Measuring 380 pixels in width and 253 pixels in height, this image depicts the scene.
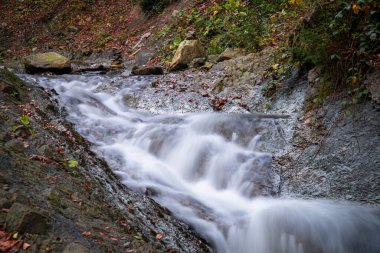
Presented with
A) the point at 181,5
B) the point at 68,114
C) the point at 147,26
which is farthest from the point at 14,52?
the point at 68,114

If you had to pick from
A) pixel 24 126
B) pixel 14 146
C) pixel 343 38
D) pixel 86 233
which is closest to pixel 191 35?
pixel 343 38

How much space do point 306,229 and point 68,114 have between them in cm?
519

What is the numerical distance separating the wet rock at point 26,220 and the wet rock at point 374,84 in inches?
158

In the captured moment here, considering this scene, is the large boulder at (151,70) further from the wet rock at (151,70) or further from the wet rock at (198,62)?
the wet rock at (198,62)

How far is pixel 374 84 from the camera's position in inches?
167

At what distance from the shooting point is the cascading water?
360 centimetres

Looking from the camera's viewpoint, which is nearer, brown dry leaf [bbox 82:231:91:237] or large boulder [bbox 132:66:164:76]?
brown dry leaf [bbox 82:231:91:237]

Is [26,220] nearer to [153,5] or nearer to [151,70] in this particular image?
[151,70]

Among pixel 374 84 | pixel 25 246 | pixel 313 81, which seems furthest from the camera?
pixel 313 81

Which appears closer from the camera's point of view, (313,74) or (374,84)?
(374,84)

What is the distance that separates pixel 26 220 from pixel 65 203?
0.70m

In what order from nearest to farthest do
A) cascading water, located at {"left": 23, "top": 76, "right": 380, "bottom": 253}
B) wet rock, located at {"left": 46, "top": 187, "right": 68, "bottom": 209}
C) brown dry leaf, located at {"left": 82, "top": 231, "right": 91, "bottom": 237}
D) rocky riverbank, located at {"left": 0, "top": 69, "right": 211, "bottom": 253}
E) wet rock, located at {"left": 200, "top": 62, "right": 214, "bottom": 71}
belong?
1. rocky riverbank, located at {"left": 0, "top": 69, "right": 211, "bottom": 253}
2. brown dry leaf, located at {"left": 82, "top": 231, "right": 91, "bottom": 237}
3. wet rock, located at {"left": 46, "top": 187, "right": 68, "bottom": 209}
4. cascading water, located at {"left": 23, "top": 76, "right": 380, "bottom": 253}
5. wet rock, located at {"left": 200, "top": 62, "right": 214, "bottom": 71}

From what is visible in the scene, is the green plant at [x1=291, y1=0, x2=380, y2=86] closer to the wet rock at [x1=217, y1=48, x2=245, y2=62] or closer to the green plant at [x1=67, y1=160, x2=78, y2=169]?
the wet rock at [x1=217, y1=48, x2=245, y2=62]

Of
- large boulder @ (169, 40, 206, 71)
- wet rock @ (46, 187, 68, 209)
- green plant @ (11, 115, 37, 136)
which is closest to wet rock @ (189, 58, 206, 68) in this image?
large boulder @ (169, 40, 206, 71)
